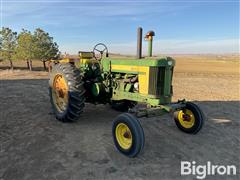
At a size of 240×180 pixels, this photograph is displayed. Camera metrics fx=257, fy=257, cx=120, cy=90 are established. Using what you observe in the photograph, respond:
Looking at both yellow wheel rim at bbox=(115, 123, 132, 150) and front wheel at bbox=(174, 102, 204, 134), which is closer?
yellow wheel rim at bbox=(115, 123, 132, 150)

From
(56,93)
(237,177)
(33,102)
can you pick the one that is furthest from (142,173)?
(33,102)

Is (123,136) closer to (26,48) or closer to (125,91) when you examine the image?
(125,91)

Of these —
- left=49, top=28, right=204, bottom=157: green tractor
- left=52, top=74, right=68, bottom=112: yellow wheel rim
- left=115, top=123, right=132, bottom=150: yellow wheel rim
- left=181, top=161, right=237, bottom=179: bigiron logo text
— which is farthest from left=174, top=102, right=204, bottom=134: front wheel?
left=52, top=74, right=68, bottom=112: yellow wheel rim

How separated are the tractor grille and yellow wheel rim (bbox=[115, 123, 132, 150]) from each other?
101cm

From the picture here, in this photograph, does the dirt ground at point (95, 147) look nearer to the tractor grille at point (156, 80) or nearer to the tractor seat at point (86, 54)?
the tractor grille at point (156, 80)

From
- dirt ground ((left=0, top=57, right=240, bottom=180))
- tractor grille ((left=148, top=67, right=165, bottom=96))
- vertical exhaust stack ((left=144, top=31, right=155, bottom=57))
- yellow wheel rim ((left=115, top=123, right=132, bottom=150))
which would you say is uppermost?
vertical exhaust stack ((left=144, top=31, right=155, bottom=57))

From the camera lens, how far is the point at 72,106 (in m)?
6.25

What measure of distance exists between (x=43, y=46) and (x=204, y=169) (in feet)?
98.9

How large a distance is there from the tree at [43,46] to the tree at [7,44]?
394 cm

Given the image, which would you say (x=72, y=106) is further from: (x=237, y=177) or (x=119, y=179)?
(x=237, y=177)

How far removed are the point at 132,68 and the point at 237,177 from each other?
9.96 ft

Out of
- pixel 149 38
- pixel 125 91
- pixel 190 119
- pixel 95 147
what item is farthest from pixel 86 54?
pixel 190 119

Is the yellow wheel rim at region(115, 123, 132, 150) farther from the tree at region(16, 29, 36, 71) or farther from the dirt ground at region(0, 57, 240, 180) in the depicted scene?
the tree at region(16, 29, 36, 71)

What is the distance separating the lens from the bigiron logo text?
4.41m
